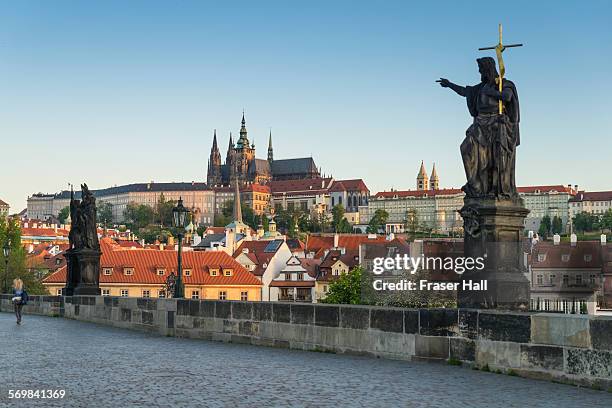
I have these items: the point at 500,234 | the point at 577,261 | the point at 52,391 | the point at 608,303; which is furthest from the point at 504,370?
the point at 577,261

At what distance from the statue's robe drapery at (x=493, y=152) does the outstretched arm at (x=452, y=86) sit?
1.24 feet

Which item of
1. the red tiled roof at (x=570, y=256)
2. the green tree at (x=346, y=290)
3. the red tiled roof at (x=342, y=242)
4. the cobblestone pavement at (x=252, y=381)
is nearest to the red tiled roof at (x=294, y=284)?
the red tiled roof at (x=342, y=242)

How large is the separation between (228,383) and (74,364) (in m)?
2.90

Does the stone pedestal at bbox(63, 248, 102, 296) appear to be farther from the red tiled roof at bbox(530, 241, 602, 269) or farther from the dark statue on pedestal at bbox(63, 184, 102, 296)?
the red tiled roof at bbox(530, 241, 602, 269)

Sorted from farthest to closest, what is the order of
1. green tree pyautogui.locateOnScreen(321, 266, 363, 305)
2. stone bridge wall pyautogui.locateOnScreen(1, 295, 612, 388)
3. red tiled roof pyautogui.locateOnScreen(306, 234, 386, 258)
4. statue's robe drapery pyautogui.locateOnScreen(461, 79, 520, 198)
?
red tiled roof pyautogui.locateOnScreen(306, 234, 386, 258)
green tree pyautogui.locateOnScreen(321, 266, 363, 305)
statue's robe drapery pyautogui.locateOnScreen(461, 79, 520, 198)
stone bridge wall pyautogui.locateOnScreen(1, 295, 612, 388)

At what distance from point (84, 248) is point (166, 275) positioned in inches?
2291

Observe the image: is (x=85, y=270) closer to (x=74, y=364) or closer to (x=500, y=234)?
(x=74, y=364)

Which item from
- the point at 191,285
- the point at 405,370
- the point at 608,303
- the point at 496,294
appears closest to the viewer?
the point at 405,370

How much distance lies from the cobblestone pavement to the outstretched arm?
3873 millimetres

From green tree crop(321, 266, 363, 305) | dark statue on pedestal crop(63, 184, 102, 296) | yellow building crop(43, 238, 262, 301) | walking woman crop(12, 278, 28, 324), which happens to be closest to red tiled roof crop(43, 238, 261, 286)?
yellow building crop(43, 238, 262, 301)

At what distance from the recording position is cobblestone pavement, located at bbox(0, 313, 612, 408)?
335 inches

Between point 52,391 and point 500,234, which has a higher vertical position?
point 500,234

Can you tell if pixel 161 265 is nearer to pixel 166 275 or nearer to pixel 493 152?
pixel 166 275

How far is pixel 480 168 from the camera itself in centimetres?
1202
